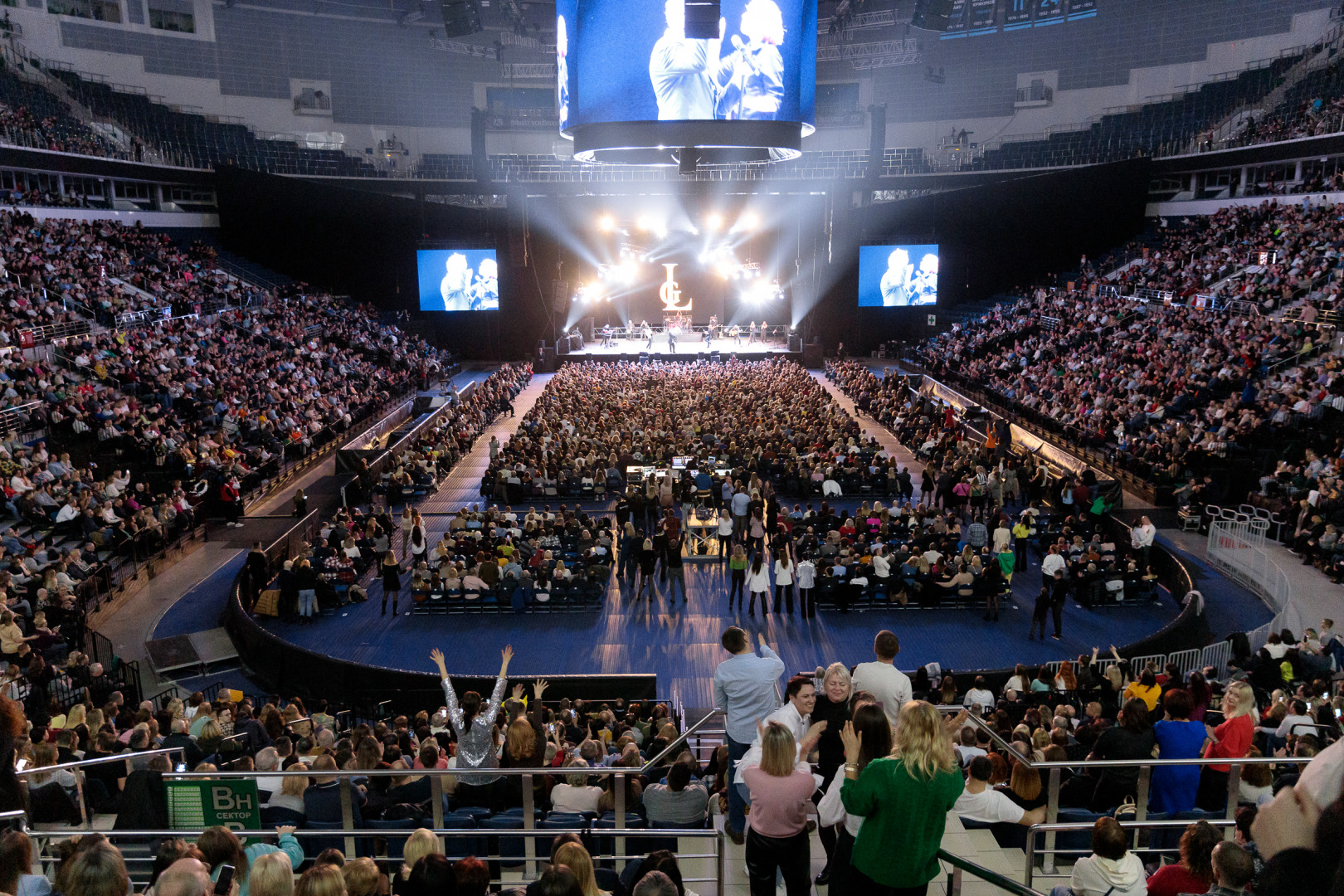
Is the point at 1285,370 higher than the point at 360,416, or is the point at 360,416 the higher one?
the point at 1285,370

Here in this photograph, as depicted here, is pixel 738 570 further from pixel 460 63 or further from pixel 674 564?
pixel 460 63

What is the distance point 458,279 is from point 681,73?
2322 centimetres

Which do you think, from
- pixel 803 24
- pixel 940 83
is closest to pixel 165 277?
pixel 803 24

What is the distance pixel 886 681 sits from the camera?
4.86 m

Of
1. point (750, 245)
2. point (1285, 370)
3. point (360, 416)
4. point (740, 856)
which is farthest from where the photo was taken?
point (750, 245)

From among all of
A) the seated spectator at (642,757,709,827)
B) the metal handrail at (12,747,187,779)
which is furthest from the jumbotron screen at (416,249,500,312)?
the seated spectator at (642,757,709,827)

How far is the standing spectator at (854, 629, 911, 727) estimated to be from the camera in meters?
4.84

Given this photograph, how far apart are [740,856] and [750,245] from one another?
38.9 m

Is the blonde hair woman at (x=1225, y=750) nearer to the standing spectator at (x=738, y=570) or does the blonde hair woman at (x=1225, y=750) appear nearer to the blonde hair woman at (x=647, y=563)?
the standing spectator at (x=738, y=570)

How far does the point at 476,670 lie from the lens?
1205 centimetres

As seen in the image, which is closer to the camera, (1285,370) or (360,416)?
(1285,370)

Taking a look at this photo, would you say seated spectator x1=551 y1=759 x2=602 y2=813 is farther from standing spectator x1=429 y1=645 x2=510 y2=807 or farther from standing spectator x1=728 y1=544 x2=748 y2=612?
standing spectator x1=728 y1=544 x2=748 y2=612

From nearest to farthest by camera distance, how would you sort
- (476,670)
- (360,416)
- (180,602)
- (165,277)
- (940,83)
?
(476,670), (180,602), (360,416), (165,277), (940,83)

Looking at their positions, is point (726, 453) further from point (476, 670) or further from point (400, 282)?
point (400, 282)
